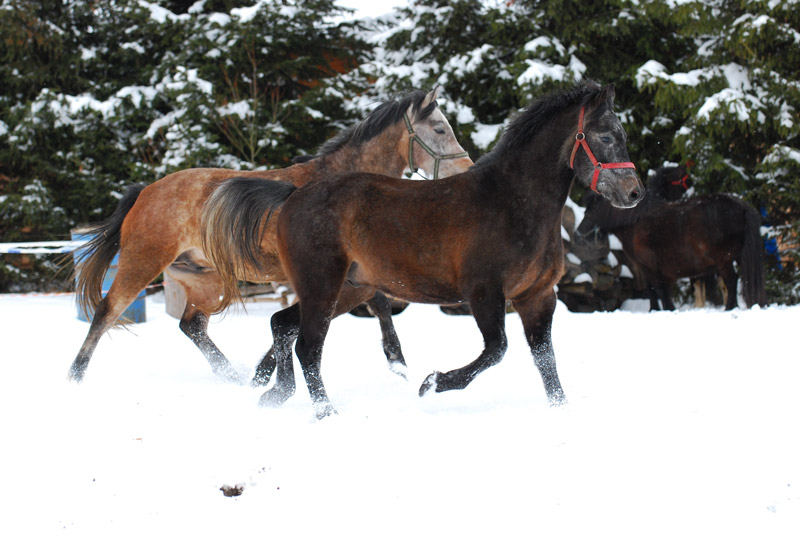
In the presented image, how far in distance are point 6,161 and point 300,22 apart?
220 inches

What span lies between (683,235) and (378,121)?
5287 millimetres

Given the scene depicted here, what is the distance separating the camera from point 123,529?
2.45m

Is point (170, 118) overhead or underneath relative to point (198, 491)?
overhead

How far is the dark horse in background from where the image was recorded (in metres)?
8.11

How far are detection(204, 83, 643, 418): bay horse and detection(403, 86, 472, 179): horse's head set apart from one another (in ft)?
4.23

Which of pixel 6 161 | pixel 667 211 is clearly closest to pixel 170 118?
pixel 6 161

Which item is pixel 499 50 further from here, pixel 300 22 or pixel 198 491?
pixel 198 491

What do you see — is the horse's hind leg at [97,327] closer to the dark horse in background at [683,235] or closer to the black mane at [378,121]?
the black mane at [378,121]

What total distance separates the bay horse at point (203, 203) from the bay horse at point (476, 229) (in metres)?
1.09

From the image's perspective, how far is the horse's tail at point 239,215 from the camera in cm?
406

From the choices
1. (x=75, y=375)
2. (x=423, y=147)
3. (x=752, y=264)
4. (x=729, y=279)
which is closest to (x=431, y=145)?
(x=423, y=147)

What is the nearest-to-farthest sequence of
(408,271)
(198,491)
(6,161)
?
(198,491), (408,271), (6,161)

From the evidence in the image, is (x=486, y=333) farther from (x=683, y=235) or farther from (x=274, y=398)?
(x=683, y=235)

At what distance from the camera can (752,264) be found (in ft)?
26.5
